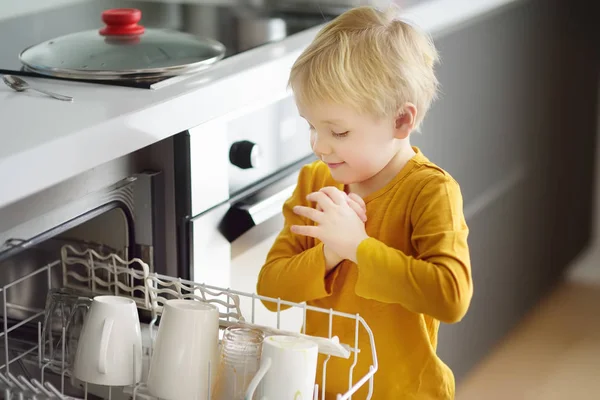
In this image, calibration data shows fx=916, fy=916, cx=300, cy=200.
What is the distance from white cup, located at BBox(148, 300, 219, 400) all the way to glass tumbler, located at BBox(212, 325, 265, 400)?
0.02m

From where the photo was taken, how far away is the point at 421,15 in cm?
184

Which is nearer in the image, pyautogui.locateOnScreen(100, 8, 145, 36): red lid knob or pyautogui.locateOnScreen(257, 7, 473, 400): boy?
pyautogui.locateOnScreen(257, 7, 473, 400): boy

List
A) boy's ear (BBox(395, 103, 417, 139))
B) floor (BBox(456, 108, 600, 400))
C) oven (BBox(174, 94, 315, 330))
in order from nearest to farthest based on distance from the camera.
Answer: boy's ear (BBox(395, 103, 417, 139)), oven (BBox(174, 94, 315, 330)), floor (BBox(456, 108, 600, 400))

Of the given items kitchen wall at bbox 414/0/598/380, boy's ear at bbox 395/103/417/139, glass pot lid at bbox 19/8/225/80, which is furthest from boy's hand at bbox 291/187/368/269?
kitchen wall at bbox 414/0/598/380

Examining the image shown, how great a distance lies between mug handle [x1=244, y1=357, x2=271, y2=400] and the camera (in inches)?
36.6

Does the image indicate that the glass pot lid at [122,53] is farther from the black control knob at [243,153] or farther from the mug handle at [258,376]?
the mug handle at [258,376]

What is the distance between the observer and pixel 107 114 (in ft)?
3.65

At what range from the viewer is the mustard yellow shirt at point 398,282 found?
1105mm

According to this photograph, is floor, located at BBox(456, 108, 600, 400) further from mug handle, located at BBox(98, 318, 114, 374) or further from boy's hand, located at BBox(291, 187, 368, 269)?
mug handle, located at BBox(98, 318, 114, 374)

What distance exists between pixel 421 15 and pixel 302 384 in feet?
3.44

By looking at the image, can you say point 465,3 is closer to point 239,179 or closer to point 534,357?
point 239,179

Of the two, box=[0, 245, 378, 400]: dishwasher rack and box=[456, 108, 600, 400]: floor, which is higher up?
box=[0, 245, 378, 400]: dishwasher rack

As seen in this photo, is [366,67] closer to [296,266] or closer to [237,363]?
[296,266]

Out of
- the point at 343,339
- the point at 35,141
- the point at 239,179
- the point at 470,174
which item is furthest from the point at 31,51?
the point at 470,174
